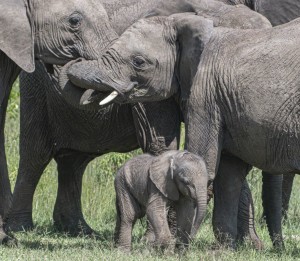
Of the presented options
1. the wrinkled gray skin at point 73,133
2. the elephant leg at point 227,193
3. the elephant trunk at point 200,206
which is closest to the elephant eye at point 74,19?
the wrinkled gray skin at point 73,133

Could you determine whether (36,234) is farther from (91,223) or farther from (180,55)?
(180,55)

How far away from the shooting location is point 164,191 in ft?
32.7

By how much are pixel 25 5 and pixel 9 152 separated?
14.1 feet

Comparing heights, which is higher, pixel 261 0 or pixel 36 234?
pixel 261 0

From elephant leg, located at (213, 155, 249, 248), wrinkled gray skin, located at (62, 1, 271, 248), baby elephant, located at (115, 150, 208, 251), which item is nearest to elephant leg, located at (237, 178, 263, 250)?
wrinkled gray skin, located at (62, 1, 271, 248)

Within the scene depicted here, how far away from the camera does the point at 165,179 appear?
995 centimetres

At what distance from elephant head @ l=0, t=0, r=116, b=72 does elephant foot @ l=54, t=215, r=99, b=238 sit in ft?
6.09

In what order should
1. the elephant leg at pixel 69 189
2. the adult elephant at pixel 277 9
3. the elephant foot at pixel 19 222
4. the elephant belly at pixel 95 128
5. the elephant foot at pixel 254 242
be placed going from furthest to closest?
the adult elephant at pixel 277 9 < the elephant leg at pixel 69 189 < the elephant foot at pixel 19 222 < the elephant belly at pixel 95 128 < the elephant foot at pixel 254 242

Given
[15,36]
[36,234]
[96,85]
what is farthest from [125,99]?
[36,234]

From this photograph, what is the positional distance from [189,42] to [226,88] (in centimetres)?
42

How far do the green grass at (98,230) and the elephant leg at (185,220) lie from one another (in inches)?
3.8

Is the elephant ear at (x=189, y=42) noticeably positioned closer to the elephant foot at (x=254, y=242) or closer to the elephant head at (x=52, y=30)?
the elephant head at (x=52, y=30)

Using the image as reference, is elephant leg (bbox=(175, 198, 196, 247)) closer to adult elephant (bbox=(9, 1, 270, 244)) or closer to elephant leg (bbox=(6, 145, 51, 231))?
adult elephant (bbox=(9, 1, 270, 244))

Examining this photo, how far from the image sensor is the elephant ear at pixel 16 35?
10.0 metres
